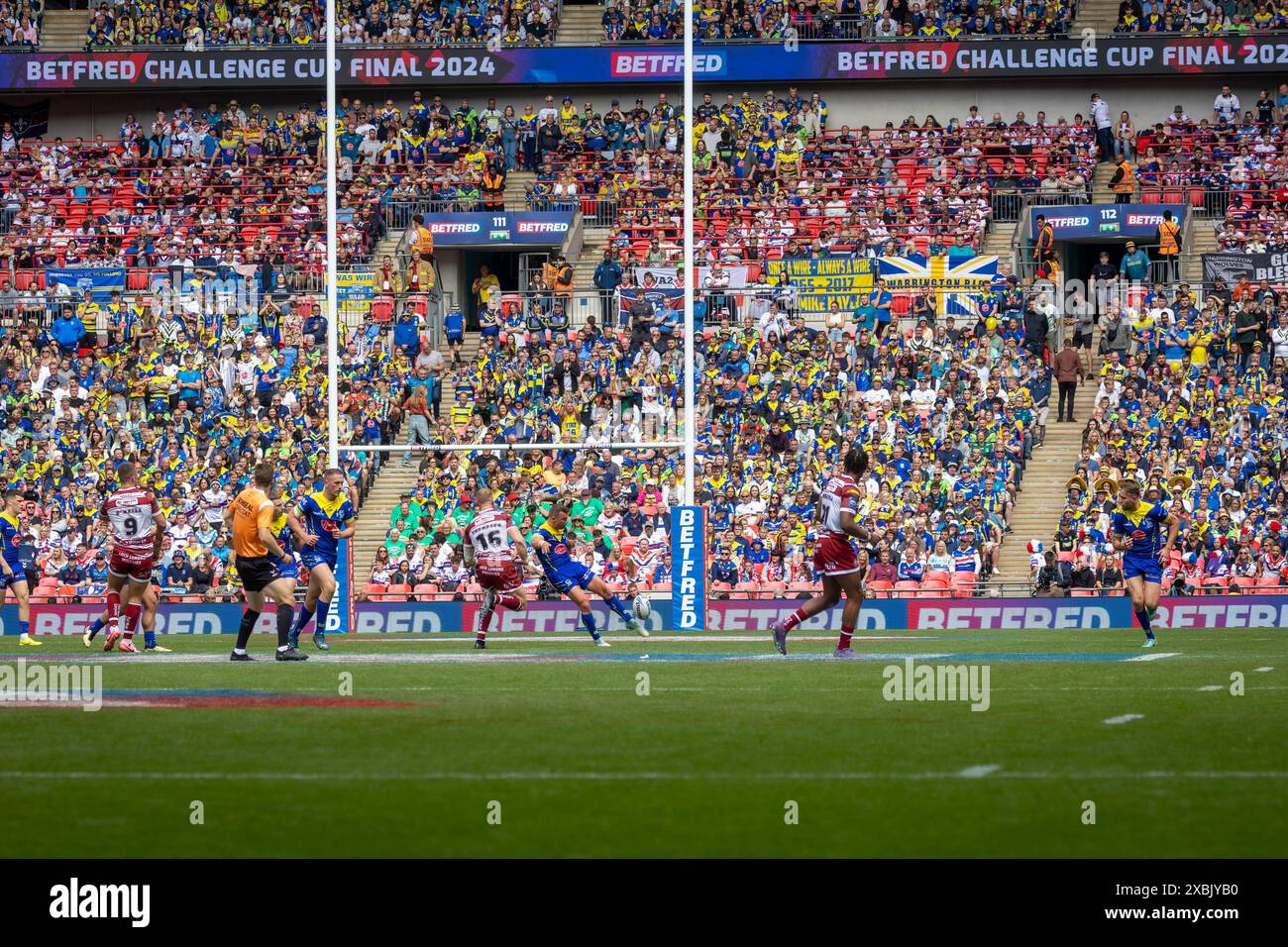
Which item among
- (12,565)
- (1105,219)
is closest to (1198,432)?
(1105,219)

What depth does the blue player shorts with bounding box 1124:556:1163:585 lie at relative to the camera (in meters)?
21.5

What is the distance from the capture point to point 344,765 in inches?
404

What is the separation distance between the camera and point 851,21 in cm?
4134

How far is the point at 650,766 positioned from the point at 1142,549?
12.5 metres

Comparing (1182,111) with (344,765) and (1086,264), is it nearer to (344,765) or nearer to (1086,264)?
(1086,264)

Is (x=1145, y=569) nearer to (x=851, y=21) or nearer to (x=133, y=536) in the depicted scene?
(x=133, y=536)

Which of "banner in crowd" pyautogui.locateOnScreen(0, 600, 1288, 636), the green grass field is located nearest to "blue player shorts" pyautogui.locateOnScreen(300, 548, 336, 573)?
the green grass field

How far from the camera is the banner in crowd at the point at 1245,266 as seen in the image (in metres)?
34.4

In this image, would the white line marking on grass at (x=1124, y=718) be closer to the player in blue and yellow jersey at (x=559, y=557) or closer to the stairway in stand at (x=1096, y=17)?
the player in blue and yellow jersey at (x=559, y=557)

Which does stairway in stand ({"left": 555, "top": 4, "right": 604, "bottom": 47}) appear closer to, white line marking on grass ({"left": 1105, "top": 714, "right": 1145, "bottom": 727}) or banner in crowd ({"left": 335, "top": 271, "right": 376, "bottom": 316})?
banner in crowd ({"left": 335, "top": 271, "right": 376, "bottom": 316})

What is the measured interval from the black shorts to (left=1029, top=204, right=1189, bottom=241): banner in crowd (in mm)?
22420

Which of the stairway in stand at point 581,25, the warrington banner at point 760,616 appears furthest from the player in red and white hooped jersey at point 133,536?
the stairway in stand at point 581,25

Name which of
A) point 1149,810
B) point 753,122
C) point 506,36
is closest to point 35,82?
point 506,36

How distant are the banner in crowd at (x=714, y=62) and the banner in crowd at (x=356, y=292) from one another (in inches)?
270
